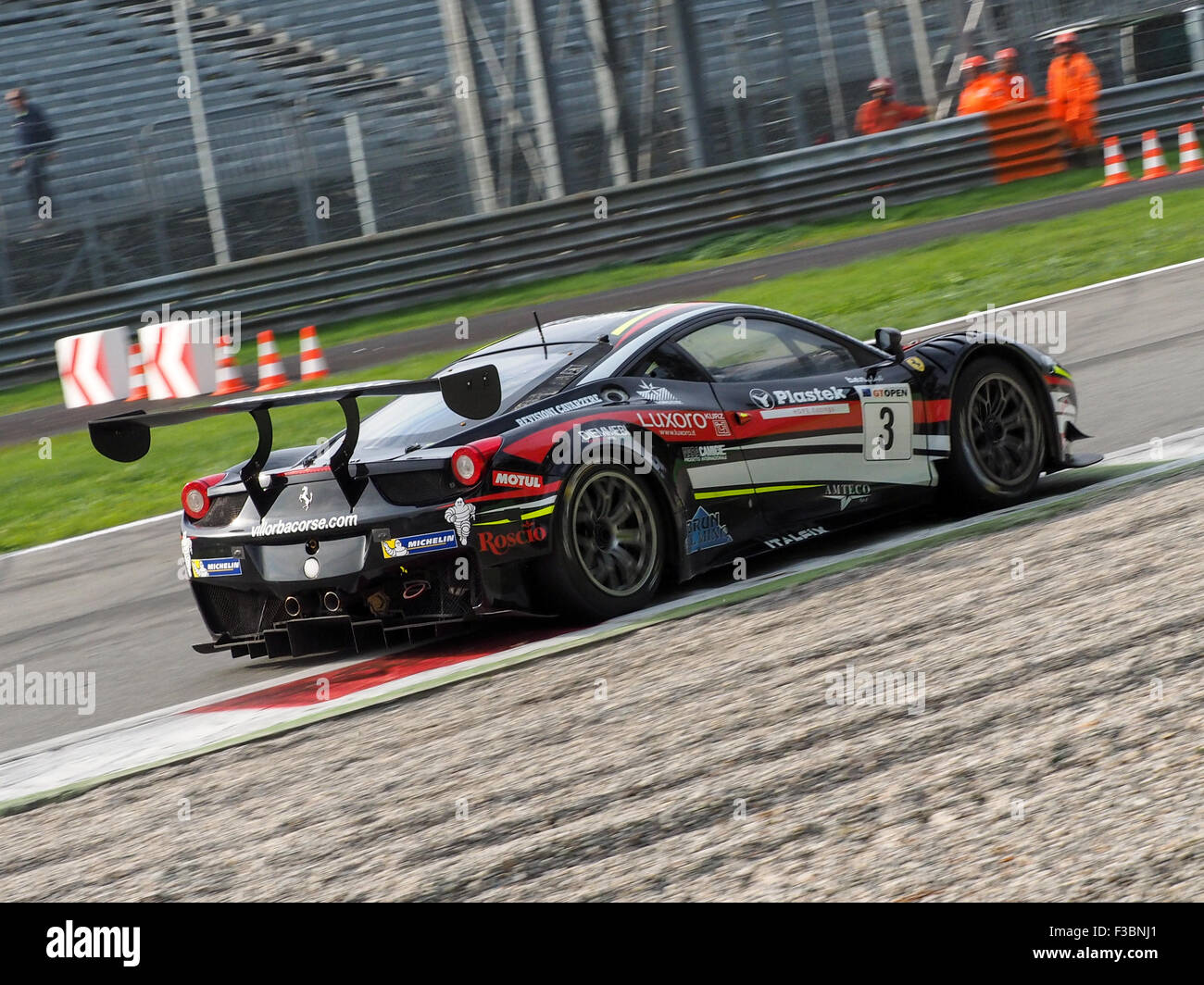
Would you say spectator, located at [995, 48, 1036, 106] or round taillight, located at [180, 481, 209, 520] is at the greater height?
spectator, located at [995, 48, 1036, 106]

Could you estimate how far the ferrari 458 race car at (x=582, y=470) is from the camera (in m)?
6.29

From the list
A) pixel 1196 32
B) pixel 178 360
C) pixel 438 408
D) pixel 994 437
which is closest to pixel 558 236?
pixel 178 360

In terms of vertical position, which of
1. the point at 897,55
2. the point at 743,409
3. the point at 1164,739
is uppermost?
the point at 897,55

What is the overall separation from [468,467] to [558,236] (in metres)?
13.0

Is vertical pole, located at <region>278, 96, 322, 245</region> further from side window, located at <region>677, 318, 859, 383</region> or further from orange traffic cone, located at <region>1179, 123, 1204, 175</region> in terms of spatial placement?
side window, located at <region>677, 318, 859, 383</region>

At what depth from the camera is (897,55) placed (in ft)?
66.4

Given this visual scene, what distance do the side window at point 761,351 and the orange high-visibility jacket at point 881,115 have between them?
13072 mm

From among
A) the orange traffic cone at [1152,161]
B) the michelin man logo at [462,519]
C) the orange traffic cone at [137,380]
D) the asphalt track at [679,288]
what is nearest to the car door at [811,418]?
the michelin man logo at [462,519]

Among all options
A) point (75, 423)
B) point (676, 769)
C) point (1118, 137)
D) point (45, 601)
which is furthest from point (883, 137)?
point (676, 769)

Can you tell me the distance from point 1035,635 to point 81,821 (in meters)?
2.98

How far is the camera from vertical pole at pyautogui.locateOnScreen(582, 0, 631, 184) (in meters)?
19.4

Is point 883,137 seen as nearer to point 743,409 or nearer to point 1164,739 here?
point 743,409

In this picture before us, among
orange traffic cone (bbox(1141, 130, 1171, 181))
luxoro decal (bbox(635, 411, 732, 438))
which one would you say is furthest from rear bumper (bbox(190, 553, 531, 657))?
orange traffic cone (bbox(1141, 130, 1171, 181))

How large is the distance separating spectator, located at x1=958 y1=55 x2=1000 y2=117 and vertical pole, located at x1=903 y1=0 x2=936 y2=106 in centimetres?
36
